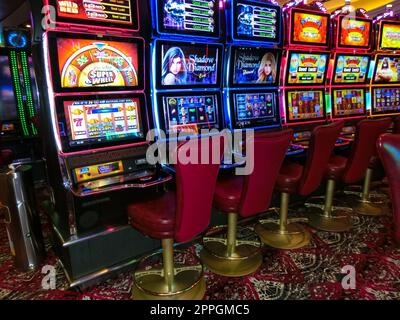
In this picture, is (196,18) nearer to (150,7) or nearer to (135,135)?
(150,7)

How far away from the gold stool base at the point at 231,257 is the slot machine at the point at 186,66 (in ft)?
3.63

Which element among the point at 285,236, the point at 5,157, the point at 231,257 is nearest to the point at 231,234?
the point at 231,257

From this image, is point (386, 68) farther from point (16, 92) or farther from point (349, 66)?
point (16, 92)

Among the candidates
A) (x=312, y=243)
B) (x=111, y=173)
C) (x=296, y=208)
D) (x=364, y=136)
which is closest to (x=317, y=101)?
(x=364, y=136)

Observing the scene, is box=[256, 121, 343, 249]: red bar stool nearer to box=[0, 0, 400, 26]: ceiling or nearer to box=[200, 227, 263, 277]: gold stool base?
box=[200, 227, 263, 277]: gold stool base

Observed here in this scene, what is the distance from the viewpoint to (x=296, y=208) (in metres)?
3.95

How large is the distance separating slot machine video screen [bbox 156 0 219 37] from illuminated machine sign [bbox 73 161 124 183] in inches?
48.1

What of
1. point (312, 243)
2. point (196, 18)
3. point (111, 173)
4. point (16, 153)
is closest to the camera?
point (111, 173)

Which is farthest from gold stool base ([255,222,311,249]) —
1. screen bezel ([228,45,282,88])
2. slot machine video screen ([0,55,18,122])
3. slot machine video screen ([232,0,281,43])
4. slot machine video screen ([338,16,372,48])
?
slot machine video screen ([0,55,18,122])

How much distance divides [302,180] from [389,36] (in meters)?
3.08

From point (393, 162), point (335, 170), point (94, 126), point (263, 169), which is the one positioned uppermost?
point (94, 126)

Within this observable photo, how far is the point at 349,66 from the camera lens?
4176 millimetres
